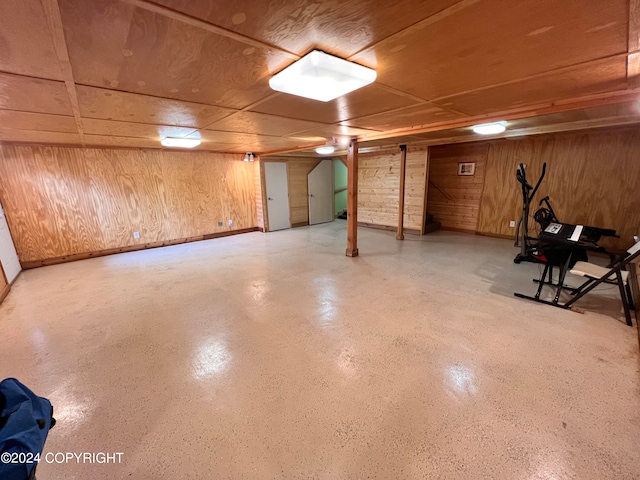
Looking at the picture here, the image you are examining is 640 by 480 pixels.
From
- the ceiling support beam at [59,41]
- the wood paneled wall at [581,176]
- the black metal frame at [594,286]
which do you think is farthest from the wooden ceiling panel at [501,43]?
the wood paneled wall at [581,176]

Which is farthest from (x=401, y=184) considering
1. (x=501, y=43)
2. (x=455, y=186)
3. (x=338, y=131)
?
(x=501, y=43)

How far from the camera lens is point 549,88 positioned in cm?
196

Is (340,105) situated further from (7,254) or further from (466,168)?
(7,254)

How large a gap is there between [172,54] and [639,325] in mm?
4147

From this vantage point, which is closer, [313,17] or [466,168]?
[313,17]

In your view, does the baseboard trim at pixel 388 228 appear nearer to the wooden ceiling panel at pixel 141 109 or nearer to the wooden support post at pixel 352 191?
the wooden support post at pixel 352 191

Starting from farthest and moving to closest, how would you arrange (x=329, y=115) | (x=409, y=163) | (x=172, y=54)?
(x=409, y=163), (x=329, y=115), (x=172, y=54)

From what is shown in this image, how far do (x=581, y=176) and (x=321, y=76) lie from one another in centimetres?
577

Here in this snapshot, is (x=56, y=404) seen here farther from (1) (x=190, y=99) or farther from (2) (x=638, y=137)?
(2) (x=638, y=137)

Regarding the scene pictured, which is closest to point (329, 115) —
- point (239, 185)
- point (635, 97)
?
point (635, 97)

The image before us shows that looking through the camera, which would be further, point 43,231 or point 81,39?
point 43,231

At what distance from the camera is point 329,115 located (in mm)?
2645

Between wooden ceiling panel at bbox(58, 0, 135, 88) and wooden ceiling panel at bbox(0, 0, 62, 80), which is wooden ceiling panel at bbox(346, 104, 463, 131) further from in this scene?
wooden ceiling panel at bbox(0, 0, 62, 80)

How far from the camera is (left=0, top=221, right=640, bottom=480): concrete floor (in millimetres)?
1391
